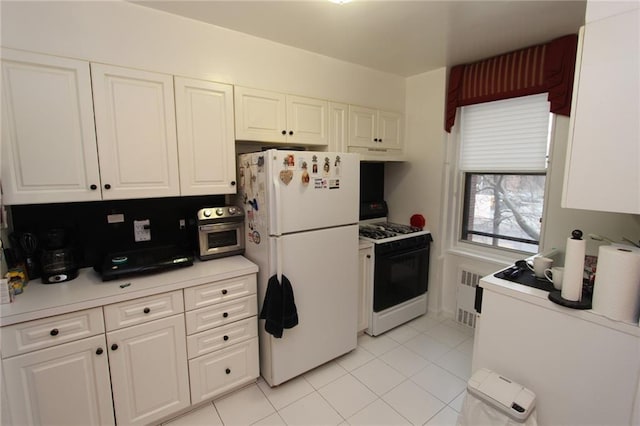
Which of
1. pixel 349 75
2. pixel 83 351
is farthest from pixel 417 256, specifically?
pixel 83 351

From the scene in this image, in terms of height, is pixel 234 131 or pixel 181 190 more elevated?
pixel 234 131

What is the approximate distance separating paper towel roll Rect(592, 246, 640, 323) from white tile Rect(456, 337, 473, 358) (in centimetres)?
153

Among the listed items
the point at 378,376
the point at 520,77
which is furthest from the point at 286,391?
the point at 520,77

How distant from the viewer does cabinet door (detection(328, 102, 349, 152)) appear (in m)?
2.62

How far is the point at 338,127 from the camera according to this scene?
2674 millimetres

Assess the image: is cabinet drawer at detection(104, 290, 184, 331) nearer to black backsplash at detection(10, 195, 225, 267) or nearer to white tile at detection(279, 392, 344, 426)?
black backsplash at detection(10, 195, 225, 267)

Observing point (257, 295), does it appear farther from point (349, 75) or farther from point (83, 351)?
point (349, 75)

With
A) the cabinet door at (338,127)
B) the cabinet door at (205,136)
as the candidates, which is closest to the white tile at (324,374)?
the cabinet door at (205,136)

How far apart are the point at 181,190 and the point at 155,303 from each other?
0.74 m

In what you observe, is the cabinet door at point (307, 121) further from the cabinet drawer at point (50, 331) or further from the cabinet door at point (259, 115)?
the cabinet drawer at point (50, 331)

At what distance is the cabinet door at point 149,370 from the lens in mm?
1632

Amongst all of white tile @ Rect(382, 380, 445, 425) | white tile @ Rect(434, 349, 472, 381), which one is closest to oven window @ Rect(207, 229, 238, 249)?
white tile @ Rect(382, 380, 445, 425)

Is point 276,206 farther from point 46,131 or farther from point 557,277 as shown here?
point 557,277

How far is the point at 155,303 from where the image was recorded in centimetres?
171
